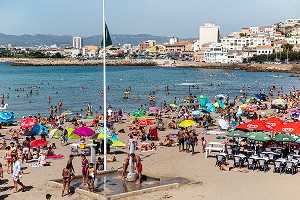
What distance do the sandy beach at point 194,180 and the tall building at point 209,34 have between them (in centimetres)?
17919

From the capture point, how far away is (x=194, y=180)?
15961mm

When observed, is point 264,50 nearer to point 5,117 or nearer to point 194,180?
point 5,117

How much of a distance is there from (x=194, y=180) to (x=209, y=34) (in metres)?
→ 185

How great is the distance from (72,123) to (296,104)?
2062 cm

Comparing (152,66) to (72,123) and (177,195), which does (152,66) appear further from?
(177,195)

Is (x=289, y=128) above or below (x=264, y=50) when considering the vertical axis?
below

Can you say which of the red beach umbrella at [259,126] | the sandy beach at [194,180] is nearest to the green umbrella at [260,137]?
the red beach umbrella at [259,126]

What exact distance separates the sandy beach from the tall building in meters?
179

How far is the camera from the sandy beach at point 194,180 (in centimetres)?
1420

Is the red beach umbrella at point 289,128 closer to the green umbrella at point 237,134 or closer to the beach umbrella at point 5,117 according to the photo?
the green umbrella at point 237,134

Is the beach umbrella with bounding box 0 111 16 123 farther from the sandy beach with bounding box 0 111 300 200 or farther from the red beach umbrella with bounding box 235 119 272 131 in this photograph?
the red beach umbrella with bounding box 235 119 272 131

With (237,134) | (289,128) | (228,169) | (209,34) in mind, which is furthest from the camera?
(209,34)

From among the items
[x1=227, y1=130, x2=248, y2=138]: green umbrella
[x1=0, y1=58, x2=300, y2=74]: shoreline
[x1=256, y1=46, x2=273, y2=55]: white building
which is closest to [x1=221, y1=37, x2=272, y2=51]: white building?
[x1=256, y1=46, x2=273, y2=55]: white building

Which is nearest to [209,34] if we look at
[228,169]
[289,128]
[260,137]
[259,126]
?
[259,126]
